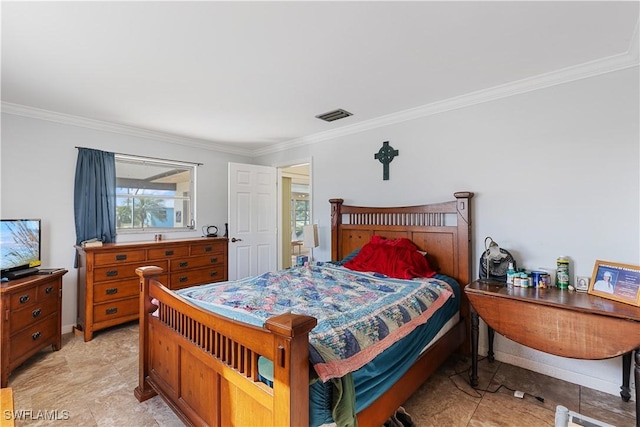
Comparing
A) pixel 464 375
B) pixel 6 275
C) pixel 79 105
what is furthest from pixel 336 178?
pixel 6 275

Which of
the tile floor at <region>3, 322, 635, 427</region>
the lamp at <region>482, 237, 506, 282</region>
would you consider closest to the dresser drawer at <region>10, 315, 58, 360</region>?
the tile floor at <region>3, 322, 635, 427</region>

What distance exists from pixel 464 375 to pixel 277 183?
3.54 meters

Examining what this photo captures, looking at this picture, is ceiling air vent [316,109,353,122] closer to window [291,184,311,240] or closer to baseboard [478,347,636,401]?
baseboard [478,347,636,401]

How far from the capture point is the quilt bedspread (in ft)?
4.54

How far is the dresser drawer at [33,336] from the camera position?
90.7 inches

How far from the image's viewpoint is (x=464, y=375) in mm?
2377

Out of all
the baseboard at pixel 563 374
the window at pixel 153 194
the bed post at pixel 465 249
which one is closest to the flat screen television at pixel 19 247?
the window at pixel 153 194

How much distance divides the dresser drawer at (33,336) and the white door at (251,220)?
74.8 inches

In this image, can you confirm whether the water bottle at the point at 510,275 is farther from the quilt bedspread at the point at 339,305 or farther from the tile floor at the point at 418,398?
the tile floor at the point at 418,398

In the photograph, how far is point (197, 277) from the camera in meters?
3.92

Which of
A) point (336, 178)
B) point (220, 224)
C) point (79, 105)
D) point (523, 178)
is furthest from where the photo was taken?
point (220, 224)

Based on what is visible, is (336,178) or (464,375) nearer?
(464,375)

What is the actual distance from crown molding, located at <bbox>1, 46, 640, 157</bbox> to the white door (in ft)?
2.10

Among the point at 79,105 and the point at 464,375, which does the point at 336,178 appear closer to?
the point at 464,375
